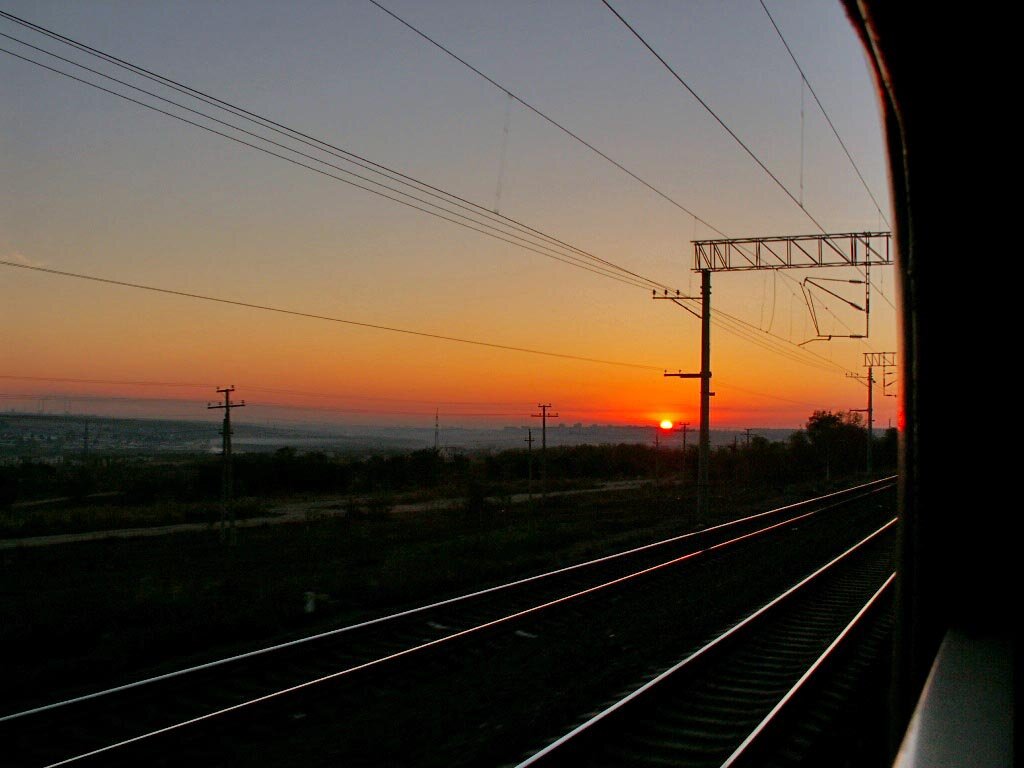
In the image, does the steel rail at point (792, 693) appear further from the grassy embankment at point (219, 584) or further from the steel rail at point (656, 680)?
the grassy embankment at point (219, 584)

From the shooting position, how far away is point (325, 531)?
35.4 m

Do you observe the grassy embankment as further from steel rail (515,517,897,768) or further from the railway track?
steel rail (515,517,897,768)

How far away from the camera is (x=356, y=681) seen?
360 inches

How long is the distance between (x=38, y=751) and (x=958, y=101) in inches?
302

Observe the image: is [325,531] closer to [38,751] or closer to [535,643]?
[535,643]

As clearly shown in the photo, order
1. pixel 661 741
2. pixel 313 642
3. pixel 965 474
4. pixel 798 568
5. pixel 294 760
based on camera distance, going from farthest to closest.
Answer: pixel 798 568
pixel 313 642
pixel 661 741
pixel 294 760
pixel 965 474

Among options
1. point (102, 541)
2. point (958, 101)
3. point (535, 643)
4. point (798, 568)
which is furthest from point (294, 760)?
point (102, 541)

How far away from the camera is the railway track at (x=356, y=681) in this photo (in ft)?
23.8

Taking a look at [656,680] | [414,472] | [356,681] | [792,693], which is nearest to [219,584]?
[356,681]

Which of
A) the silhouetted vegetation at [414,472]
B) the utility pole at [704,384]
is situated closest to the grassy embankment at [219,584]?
the utility pole at [704,384]

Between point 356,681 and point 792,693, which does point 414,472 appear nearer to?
point 356,681

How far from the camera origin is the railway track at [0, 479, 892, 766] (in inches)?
286

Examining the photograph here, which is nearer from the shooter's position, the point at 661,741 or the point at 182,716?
the point at 661,741

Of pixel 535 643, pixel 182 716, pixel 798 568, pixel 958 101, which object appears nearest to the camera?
pixel 958 101
